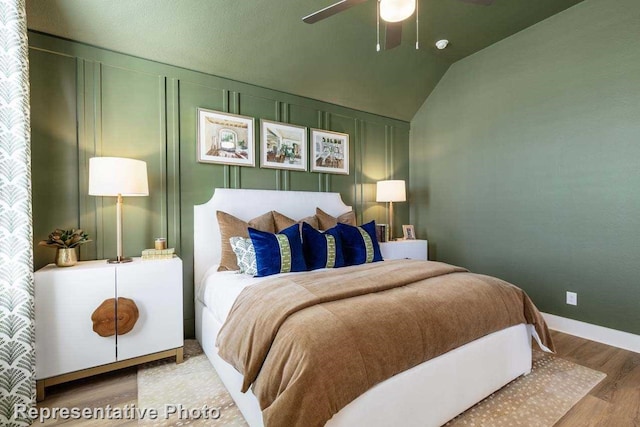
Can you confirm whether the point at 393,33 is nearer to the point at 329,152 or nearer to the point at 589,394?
the point at 329,152

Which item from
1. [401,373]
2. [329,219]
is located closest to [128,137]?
[329,219]

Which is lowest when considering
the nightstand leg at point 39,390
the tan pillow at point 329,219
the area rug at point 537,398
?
the area rug at point 537,398

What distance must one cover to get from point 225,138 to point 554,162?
132 inches

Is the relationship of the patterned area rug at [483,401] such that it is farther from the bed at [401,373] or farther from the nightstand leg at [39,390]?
the nightstand leg at [39,390]

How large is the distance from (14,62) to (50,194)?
0.99m

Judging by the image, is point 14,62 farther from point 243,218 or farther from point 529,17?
point 529,17

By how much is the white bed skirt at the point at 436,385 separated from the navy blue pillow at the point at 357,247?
117 cm

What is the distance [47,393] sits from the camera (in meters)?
1.92

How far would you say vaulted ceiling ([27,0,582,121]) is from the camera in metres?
2.26

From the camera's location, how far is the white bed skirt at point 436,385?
127 centimetres

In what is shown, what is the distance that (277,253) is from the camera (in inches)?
88.0

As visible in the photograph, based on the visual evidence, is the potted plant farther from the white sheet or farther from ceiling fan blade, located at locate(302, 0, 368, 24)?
ceiling fan blade, located at locate(302, 0, 368, 24)

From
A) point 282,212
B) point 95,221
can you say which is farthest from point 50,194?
point 282,212

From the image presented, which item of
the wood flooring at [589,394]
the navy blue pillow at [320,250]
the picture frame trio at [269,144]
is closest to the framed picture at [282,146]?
the picture frame trio at [269,144]
